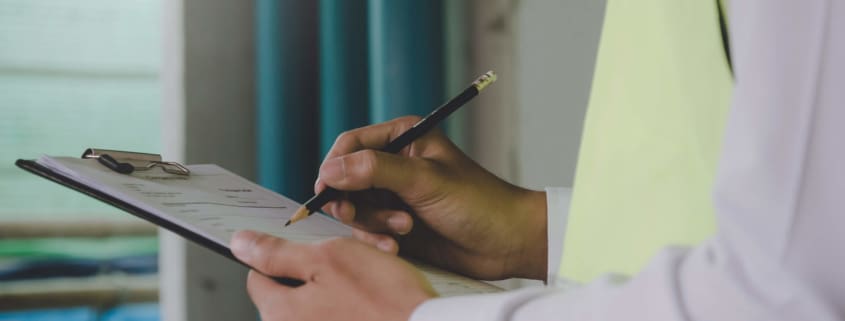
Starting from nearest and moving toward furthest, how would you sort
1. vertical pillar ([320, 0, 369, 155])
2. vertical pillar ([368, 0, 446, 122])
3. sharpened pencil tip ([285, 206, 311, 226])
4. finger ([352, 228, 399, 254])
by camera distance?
sharpened pencil tip ([285, 206, 311, 226]) → finger ([352, 228, 399, 254]) → vertical pillar ([368, 0, 446, 122]) → vertical pillar ([320, 0, 369, 155])

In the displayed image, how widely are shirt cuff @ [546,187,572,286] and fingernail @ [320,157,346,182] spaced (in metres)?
0.24

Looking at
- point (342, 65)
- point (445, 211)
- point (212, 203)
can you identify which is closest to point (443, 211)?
point (445, 211)

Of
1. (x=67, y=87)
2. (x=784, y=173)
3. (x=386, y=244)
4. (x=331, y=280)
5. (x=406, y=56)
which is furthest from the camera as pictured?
(x=67, y=87)

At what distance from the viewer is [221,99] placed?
1468 mm

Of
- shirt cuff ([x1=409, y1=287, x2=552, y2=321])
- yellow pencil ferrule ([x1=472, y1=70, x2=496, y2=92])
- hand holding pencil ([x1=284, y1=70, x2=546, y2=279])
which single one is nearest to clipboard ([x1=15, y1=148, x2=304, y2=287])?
shirt cuff ([x1=409, y1=287, x2=552, y2=321])

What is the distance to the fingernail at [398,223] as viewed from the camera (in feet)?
2.89

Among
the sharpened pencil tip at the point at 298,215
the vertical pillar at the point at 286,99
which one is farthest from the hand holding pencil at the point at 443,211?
the vertical pillar at the point at 286,99

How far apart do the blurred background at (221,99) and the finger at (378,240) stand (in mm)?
405

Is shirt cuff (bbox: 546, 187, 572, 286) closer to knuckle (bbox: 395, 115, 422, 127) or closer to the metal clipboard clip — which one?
knuckle (bbox: 395, 115, 422, 127)

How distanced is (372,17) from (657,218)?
34.8 inches

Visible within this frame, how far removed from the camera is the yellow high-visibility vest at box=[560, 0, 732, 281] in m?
0.40

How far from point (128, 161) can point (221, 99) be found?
708mm

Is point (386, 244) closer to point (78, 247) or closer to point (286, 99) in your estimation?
point (286, 99)

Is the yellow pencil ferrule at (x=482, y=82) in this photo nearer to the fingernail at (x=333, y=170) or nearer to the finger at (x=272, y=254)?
the fingernail at (x=333, y=170)
